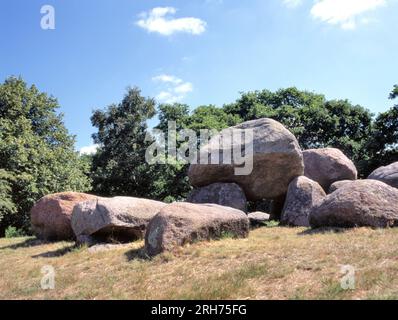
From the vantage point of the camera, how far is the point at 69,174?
2912 cm

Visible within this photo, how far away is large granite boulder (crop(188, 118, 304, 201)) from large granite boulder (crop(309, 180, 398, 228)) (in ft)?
14.0

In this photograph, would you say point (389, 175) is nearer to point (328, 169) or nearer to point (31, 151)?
point (328, 169)

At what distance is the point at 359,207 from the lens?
1265 centimetres

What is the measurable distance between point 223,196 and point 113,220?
5.56 meters

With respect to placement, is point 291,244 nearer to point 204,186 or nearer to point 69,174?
point 204,186

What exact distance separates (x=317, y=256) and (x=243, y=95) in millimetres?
35062

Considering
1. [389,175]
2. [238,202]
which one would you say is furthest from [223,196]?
[389,175]

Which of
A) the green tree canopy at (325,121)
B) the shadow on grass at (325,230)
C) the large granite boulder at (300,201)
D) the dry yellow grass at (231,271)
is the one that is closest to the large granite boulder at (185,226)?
the dry yellow grass at (231,271)

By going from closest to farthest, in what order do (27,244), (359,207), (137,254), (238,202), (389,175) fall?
(137,254), (359,207), (27,244), (238,202), (389,175)

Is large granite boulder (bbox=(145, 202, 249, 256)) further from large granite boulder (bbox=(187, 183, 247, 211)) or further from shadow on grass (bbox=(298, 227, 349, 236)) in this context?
large granite boulder (bbox=(187, 183, 247, 211))

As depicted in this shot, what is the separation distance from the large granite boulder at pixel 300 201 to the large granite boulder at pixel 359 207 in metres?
2.83

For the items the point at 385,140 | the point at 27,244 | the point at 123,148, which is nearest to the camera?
the point at 27,244

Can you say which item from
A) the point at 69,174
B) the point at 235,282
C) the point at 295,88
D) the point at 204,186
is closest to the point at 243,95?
the point at 295,88

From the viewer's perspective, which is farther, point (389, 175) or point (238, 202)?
point (389, 175)
